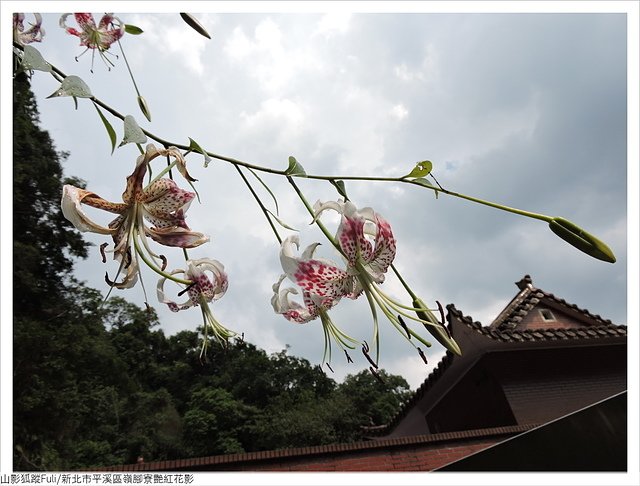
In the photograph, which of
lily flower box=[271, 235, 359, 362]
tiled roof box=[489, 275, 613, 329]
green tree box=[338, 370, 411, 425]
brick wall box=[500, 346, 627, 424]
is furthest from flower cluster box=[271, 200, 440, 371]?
green tree box=[338, 370, 411, 425]

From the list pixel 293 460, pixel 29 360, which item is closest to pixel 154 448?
pixel 29 360

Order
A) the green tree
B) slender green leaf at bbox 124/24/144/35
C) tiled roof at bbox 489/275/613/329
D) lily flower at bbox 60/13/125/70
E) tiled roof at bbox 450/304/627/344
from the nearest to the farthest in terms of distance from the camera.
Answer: slender green leaf at bbox 124/24/144/35
lily flower at bbox 60/13/125/70
tiled roof at bbox 450/304/627/344
tiled roof at bbox 489/275/613/329
the green tree

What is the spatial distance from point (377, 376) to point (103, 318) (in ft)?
22.4

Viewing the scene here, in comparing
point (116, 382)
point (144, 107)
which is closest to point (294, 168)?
point (144, 107)

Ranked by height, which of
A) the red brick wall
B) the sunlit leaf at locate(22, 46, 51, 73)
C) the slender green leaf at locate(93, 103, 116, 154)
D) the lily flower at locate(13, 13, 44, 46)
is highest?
the red brick wall

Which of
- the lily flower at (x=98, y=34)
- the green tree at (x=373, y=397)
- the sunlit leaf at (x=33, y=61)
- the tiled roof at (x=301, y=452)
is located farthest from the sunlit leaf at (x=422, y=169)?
the green tree at (x=373, y=397)

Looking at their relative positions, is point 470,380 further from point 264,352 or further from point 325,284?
point 264,352

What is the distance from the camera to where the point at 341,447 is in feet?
8.10

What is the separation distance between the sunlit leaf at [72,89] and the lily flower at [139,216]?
6cm

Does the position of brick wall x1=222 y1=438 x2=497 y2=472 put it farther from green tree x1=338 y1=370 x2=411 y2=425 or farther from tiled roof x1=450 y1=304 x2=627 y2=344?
green tree x1=338 y1=370 x2=411 y2=425

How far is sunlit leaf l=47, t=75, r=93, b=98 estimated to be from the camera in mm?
228

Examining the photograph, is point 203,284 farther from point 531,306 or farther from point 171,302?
point 531,306

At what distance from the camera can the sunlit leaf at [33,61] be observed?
0.26 m

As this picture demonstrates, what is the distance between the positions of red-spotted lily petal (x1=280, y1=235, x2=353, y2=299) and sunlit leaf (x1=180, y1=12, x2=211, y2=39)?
0.14 m
